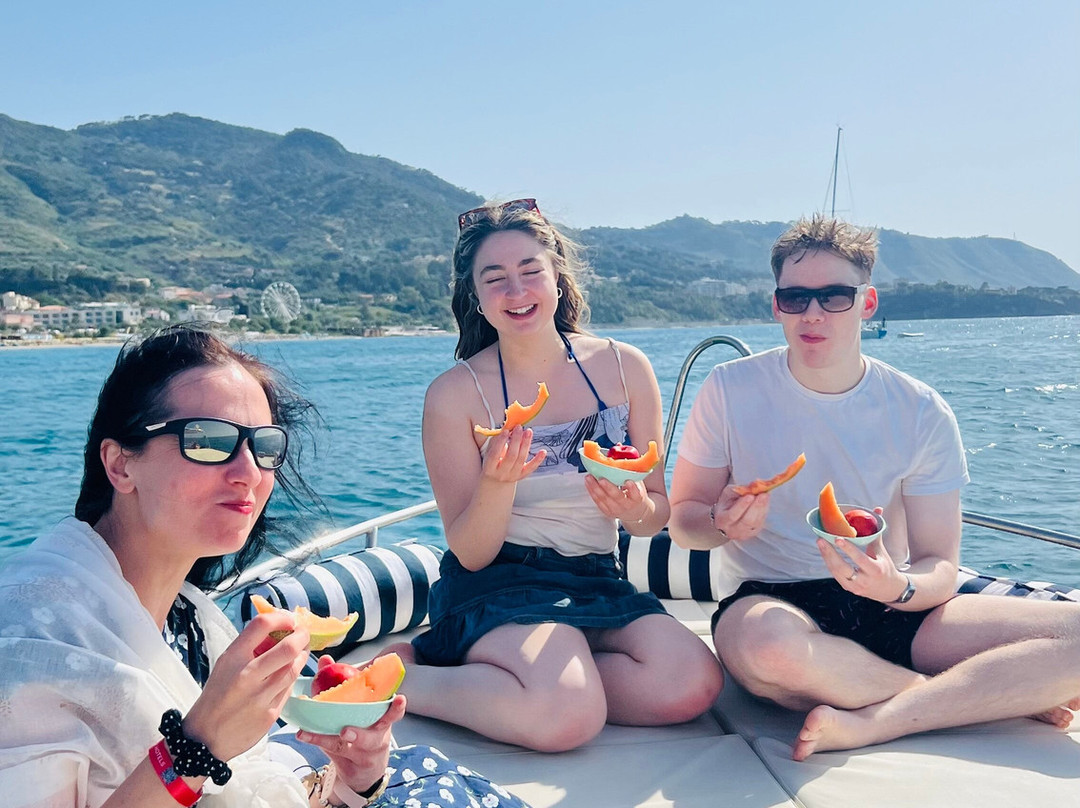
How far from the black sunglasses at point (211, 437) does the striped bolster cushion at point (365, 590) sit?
2168 millimetres

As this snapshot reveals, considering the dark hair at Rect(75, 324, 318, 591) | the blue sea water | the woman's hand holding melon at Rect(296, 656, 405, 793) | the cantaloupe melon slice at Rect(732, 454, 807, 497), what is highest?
the dark hair at Rect(75, 324, 318, 591)

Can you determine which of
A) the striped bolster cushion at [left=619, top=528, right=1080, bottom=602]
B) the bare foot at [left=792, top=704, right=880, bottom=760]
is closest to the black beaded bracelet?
the bare foot at [left=792, top=704, right=880, bottom=760]

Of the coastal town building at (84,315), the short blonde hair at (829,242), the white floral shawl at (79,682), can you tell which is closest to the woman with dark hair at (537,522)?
the short blonde hair at (829,242)

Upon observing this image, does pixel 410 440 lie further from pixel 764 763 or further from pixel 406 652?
pixel 764 763

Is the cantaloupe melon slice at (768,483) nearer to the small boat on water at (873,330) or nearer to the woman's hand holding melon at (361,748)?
the woman's hand holding melon at (361,748)

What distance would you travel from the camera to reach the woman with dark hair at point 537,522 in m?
3.01

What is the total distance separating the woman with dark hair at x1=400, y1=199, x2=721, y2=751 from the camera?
3006mm

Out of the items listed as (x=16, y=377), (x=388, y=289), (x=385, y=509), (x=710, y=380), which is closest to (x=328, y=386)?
(x=16, y=377)

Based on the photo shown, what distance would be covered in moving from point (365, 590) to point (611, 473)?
149cm

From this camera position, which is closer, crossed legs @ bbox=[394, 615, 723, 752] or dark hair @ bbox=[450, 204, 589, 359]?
crossed legs @ bbox=[394, 615, 723, 752]

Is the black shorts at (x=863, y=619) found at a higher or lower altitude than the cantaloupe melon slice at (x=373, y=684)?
lower

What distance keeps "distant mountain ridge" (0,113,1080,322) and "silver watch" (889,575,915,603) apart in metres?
51.2

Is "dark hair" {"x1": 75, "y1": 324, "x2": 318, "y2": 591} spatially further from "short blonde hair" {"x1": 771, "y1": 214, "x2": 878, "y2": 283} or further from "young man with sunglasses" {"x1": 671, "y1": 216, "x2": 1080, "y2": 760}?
"short blonde hair" {"x1": 771, "y1": 214, "x2": 878, "y2": 283}

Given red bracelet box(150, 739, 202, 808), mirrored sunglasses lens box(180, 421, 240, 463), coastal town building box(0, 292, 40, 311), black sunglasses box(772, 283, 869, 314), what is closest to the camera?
red bracelet box(150, 739, 202, 808)
